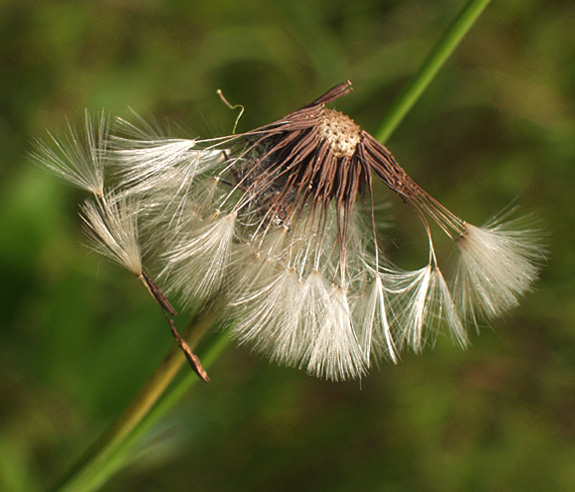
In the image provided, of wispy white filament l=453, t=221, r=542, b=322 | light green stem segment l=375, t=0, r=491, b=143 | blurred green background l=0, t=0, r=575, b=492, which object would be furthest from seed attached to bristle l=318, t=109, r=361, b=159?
blurred green background l=0, t=0, r=575, b=492

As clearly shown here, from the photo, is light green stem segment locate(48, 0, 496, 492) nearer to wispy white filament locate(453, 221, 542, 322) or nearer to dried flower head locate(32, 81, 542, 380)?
dried flower head locate(32, 81, 542, 380)

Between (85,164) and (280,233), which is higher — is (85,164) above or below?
below

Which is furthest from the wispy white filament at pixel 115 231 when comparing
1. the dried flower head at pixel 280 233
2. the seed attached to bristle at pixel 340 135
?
the seed attached to bristle at pixel 340 135

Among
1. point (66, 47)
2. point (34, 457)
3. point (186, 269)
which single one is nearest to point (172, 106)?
point (66, 47)

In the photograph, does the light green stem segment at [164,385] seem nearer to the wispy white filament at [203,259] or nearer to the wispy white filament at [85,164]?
the wispy white filament at [203,259]

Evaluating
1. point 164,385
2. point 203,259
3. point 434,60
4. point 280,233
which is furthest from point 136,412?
point 434,60

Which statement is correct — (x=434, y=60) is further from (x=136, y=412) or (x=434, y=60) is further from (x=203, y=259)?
(x=136, y=412)

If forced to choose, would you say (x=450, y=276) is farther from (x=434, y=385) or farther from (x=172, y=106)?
(x=172, y=106)
